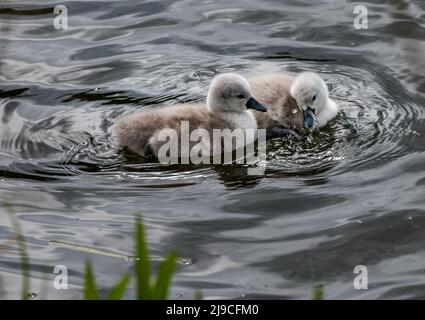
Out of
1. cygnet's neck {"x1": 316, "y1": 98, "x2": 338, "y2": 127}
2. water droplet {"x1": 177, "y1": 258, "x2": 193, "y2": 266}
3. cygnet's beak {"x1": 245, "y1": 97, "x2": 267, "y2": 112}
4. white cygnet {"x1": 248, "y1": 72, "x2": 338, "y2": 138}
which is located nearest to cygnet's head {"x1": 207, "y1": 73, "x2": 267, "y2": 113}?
cygnet's beak {"x1": 245, "y1": 97, "x2": 267, "y2": 112}

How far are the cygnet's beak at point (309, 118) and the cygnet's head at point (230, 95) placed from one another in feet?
0.97

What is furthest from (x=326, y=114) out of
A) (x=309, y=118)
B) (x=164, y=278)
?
(x=164, y=278)

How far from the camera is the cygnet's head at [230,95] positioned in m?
5.93

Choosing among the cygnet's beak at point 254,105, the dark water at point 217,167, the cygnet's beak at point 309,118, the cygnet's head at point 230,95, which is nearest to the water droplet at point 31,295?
the dark water at point 217,167

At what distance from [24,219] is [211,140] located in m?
1.30

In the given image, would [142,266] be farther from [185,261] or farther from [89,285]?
[185,261]

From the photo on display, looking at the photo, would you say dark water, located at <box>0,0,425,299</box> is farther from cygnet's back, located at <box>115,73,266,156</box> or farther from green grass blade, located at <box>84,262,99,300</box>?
green grass blade, located at <box>84,262,99,300</box>

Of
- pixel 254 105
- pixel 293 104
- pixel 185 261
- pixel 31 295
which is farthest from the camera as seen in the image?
pixel 293 104

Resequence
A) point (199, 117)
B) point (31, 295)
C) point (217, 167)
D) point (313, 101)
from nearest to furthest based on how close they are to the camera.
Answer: point (31, 295) → point (217, 167) → point (199, 117) → point (313, 101)

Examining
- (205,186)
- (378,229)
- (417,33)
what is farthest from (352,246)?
(417,33)

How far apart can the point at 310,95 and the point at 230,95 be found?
52 cm

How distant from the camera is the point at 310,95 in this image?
609cm

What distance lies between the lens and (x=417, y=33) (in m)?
7.21

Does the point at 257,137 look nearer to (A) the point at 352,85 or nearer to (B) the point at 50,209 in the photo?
(A) the point at 352,85
